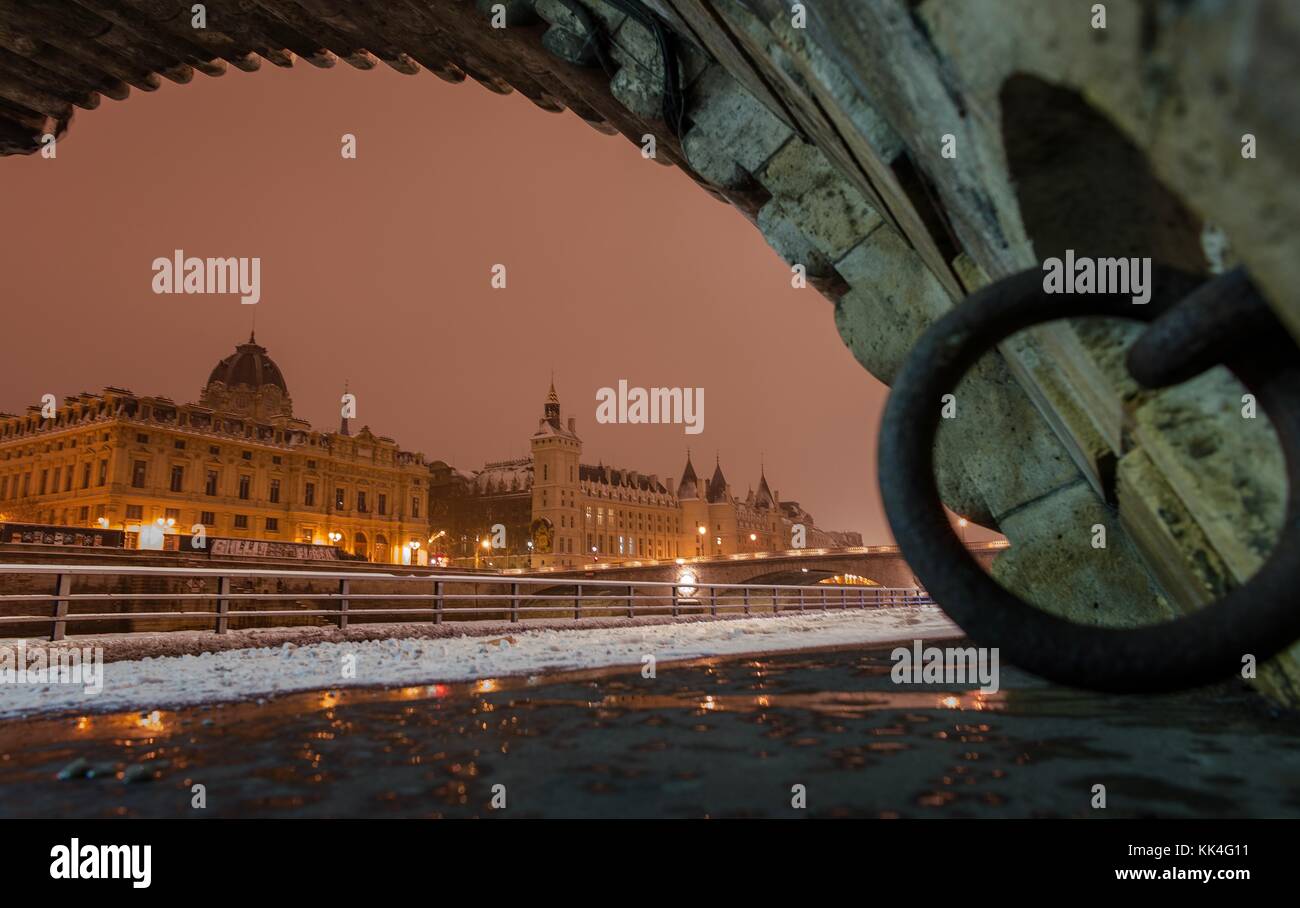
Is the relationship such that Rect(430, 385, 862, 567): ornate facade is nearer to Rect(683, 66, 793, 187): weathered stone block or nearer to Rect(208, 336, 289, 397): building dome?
Rect(208, 336, 289, 397): building dome

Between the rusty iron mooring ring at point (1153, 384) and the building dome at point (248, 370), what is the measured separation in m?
112

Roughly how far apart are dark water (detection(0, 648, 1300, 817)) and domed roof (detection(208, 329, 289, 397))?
108597mm

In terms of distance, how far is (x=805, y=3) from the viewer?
9.45ft

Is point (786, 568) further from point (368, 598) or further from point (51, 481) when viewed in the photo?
point (51, 481)

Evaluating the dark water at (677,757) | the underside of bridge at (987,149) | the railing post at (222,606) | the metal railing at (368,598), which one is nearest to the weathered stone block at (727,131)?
the underside of bridge at (987,149)

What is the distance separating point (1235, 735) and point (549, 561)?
108m

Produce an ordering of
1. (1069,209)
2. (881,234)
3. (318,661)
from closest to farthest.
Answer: (1069,209), (881,234), (318,661)

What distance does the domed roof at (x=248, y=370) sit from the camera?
3915 inches

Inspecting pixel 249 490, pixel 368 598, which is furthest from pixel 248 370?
pixel 368 598

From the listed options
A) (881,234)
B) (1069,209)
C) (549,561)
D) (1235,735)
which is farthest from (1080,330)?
(549,561)

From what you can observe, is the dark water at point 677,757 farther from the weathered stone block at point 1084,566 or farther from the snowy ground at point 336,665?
the snowy ground at point 336,665

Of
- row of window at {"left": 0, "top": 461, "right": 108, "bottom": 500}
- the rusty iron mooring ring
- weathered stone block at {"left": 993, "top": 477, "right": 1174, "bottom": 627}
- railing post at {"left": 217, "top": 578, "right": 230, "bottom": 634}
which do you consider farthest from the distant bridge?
the rusty iron mooring ring

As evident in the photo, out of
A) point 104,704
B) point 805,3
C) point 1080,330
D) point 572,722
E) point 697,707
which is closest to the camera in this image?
point 1080,330
